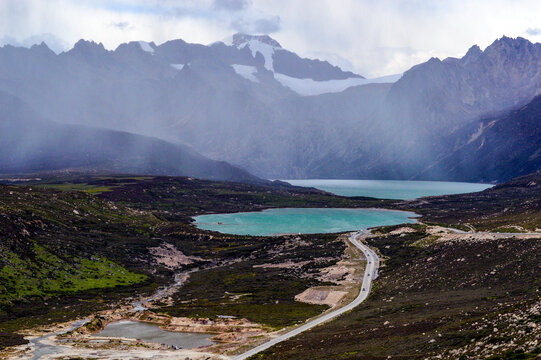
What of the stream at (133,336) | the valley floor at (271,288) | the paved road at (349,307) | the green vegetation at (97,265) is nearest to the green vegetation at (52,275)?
the green vegetation at (97,265)

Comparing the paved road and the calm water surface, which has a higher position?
the paved road

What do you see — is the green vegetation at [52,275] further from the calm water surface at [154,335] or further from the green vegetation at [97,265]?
the calm water surface at [154,335]

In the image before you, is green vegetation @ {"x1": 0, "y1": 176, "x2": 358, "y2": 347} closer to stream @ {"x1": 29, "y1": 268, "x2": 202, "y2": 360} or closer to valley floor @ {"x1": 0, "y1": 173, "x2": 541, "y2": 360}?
Result: valley floor @ {"x1": 0, "y1": 173, "x2": 541, "y2": 360}

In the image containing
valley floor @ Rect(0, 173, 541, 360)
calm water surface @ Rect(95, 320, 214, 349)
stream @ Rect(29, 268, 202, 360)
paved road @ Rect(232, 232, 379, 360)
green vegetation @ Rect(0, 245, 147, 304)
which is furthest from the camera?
green vegetation @ Rect(0, 245, 147, 304)

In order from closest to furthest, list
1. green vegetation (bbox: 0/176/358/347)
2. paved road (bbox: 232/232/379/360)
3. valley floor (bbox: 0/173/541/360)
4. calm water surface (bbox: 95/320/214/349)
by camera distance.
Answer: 1. valley floor (bbox: 0/173/541/360)
2. paved road (bbox: 232/232/379/360)
3. calm water surface (bbox: 95/320/214/349)
4. green vegetation (bbox: 0/176/358/347)

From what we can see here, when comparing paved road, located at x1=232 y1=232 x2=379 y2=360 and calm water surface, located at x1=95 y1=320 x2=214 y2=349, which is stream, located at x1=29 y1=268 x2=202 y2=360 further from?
paved road, located at x1=232 y1=232 x2=379 y2=360

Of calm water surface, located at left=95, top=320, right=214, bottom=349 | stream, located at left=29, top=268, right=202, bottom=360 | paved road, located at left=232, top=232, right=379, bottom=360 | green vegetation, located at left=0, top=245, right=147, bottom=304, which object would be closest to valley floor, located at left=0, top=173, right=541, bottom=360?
Result: green vegetation, located at left=0, top=245, right=147, bottom=304

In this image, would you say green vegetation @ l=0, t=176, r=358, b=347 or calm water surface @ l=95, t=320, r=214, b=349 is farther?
green vegetation @ l=0, t=176, r=358, b=347
